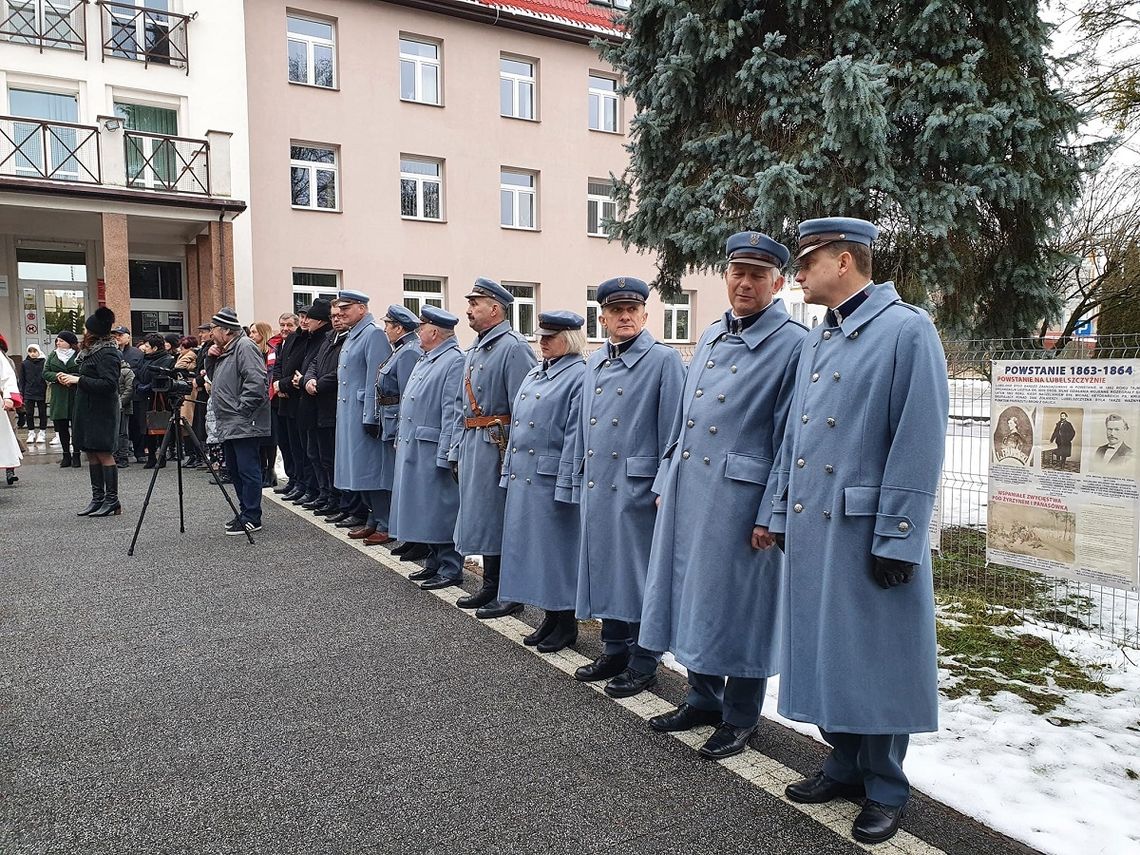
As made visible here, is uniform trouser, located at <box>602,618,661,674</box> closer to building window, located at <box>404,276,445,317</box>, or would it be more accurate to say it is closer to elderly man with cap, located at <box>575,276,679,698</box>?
elderly man with cap, located at <box>575,276,679,698</box>

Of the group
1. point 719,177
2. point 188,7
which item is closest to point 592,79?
point 188,7

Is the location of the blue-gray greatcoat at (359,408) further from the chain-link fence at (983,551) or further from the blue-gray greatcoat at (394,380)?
the chain-link fence at (983,551)

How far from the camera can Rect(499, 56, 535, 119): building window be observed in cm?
2369

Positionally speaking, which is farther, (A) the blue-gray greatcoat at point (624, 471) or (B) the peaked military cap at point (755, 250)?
(A) the blue-gray greatcoat at point (624, 471)

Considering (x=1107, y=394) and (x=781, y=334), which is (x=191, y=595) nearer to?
(x=781, y=334)

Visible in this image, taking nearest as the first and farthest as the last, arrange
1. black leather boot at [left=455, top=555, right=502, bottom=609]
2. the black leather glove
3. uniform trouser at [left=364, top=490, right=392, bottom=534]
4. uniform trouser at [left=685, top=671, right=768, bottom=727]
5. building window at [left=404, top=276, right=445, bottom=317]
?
1. the black leather glove
2. uniform trouser at [left=685, top=671, right=768, bottom=727]
3. black leather boot at [left=455, top=555, right=502, bottom=609]
4. uniform trouser at [left=364, top=490, right=392, bottom=534]
5. building window at [left=404, top=276, right=445, bottom=317]

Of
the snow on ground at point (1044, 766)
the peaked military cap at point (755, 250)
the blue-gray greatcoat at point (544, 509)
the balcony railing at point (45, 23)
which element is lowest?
the snow on ground at point (1044, 766)

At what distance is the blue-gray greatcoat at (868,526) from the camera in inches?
115

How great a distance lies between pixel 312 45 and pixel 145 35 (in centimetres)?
379

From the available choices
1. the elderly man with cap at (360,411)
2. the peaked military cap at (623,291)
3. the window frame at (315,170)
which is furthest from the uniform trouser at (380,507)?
the window frame at (315,170)

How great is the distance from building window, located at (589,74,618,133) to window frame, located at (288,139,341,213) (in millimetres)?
7708

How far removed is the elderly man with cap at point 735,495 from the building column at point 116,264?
51.1 ft

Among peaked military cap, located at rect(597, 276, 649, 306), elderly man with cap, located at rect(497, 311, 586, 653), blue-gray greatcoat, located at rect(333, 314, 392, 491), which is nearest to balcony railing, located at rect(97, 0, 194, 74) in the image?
blue-gray greatcoat, located at rect(333, 314, 392, 491)

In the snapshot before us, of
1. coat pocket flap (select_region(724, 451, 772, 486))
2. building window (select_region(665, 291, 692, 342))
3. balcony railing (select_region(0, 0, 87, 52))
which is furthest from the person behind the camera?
building window (select_region(665, 291, 692, 342))
